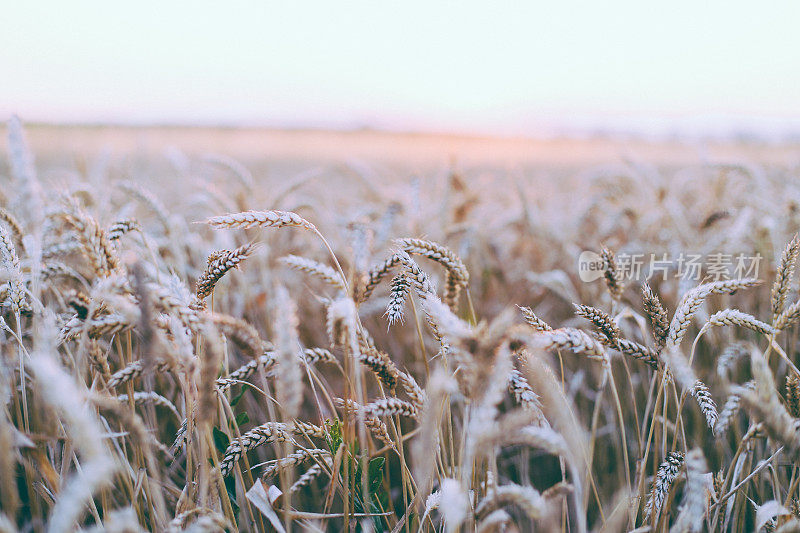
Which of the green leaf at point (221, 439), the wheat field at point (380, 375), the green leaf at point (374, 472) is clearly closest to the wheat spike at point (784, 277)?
the wheat field at point (380, 375)

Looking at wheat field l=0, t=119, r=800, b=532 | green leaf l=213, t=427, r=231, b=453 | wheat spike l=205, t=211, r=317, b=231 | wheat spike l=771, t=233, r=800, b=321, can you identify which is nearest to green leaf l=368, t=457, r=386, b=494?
wheat field l=0, t=119, r=800, b=532

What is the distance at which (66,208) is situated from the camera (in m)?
1.19

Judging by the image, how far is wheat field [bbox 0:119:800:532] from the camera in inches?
31.5

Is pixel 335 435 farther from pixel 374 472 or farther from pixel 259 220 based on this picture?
pixel 259 220

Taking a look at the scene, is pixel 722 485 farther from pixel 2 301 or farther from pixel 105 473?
pixel 2 301

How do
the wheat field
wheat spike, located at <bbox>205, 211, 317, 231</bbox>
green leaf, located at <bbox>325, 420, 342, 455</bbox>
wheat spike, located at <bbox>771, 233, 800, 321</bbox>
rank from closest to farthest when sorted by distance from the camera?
the wheat field
wheat spike, located at <bbox>205, 211, 317, 231</bbox>
wheat spike, located at <bbox>771, 233, 800, 321</bbox>
green leaf, located at <bbox>325, 420, 342, 455</bbox>

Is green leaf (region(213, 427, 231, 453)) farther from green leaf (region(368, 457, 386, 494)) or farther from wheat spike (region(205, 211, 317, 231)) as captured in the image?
wheat spike (region(205, 211, 317, 231))

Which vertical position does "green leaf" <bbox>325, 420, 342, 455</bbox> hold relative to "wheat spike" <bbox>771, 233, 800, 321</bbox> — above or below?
below

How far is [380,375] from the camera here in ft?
3.32

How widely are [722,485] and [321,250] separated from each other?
1863 mm

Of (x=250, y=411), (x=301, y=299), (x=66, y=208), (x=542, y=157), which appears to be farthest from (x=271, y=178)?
(x=542, y=157)

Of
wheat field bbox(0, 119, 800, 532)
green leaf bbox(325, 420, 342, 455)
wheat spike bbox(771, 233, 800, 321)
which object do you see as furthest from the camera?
green leaf bbox(325, 420, 342, 455)

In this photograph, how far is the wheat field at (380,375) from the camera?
80 centimetres

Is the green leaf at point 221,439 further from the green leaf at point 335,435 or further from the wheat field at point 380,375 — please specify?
the green leaf at point 335,435
